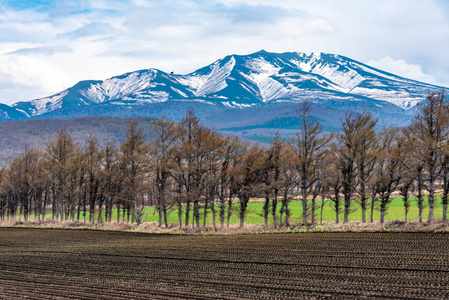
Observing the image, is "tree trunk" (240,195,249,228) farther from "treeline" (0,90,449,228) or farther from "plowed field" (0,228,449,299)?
"plowed field" (0,228,449,299)

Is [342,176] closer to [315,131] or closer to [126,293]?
[315,131]

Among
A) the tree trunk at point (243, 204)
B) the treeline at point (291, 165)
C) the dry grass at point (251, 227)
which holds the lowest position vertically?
the dry grass at point (251, 227)

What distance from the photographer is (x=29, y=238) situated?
52.5 m

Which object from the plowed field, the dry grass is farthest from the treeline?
the plowed field

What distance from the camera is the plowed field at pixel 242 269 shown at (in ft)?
69.2

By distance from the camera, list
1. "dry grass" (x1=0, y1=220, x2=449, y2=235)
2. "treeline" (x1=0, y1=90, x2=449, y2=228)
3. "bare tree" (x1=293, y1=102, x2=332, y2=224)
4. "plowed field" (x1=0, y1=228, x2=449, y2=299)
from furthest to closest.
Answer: "bare tree" (x1=293, y1=102, x2=332, y2=224), "treeline" (x1=0, y1=90, x2=449, y2=228), "dry grass" (x1=0, y1=220, x2=449, y2=235), "plowed field" (x1=0, y1=228, x2=449, y2=299)

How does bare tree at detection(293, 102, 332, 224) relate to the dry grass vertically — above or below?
above

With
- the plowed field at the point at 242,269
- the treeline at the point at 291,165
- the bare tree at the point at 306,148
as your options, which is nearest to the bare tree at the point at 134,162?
the treeline at the point at 291,165

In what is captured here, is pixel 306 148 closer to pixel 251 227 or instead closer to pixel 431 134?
pixel 251 227

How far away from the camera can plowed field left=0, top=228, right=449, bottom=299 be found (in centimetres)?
2108

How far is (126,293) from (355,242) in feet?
64.2

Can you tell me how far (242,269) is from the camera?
26.8 metres

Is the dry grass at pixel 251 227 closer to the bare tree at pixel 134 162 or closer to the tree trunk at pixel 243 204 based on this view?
the tree trunk at pixel 243 204

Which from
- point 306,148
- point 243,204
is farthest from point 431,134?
point 243,204
